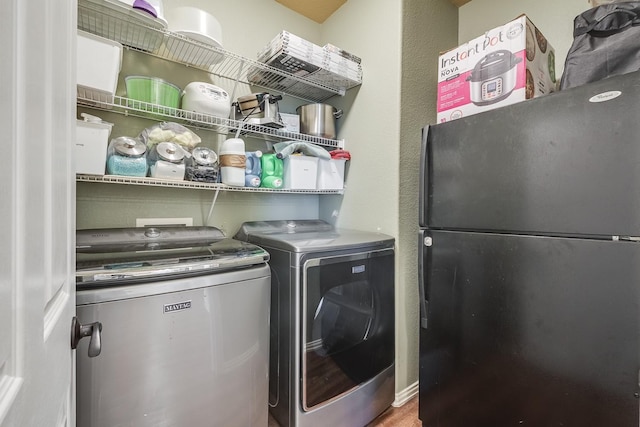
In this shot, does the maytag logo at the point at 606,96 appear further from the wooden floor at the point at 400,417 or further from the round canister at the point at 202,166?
the wooden floor at the point at 400,417

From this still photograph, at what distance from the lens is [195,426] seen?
992 mm

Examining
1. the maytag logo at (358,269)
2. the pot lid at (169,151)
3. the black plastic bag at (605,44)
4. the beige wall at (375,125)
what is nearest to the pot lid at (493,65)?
the black plastic bag at (605,44)

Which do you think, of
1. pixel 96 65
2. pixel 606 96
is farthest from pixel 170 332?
pixel 606 96

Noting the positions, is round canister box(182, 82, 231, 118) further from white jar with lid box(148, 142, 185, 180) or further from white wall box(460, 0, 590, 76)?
white wall box(460, 0, 590, 76)

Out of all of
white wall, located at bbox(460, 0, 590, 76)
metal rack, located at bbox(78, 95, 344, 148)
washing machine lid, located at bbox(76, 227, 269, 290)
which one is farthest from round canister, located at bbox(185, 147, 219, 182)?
white wall, located at bbox(460, 0, 590, 76)

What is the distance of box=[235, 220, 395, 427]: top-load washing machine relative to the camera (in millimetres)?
1229

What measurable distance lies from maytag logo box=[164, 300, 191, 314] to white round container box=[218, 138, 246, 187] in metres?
0.67

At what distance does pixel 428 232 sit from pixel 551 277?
0.50m

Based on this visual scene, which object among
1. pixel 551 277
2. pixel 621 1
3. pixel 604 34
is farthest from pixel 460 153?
pixel 621 1

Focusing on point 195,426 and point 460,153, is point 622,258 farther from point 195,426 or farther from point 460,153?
point 195,426

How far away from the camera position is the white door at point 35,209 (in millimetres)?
292

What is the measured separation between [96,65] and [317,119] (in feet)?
3.69

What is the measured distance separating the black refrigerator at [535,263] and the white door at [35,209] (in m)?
1.32

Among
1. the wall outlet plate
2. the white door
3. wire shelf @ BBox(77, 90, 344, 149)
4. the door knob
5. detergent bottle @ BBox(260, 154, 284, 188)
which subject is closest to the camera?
the white door
